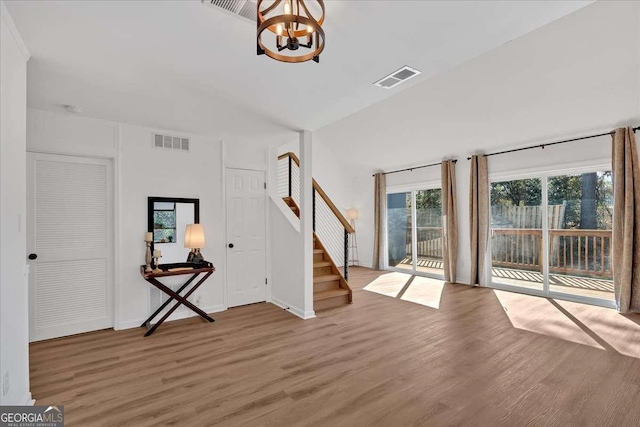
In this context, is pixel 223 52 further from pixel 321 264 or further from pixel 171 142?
pixel 321 264

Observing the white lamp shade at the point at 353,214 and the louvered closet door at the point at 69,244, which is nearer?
the louvered closet door at the point at 69,244

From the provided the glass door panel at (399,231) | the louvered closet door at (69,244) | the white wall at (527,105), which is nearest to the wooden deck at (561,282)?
the white wall at (527,105)

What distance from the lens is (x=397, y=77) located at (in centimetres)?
270

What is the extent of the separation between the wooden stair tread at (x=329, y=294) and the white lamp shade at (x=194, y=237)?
1.75 meters

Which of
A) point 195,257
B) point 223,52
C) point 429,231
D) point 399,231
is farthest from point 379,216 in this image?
point 223,52

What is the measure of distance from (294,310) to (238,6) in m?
3.58

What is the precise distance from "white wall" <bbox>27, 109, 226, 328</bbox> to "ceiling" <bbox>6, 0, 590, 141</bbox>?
10.3 inches

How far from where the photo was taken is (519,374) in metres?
2.56

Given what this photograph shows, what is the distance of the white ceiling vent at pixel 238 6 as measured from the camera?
172 centimetres

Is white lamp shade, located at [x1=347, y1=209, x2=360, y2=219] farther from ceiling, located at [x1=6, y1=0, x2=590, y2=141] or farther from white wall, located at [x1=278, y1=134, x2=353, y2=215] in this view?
ceiling, located at [x1=6, y1=0, x2=590, y2=141]

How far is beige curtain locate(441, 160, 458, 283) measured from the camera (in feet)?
20.0

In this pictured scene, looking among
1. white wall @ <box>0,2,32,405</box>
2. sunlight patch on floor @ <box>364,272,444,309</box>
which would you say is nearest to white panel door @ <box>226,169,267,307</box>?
sunlight patch on floor @ <box>364,272,444,309</box>

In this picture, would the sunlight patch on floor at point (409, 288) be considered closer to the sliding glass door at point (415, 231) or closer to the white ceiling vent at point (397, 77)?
the sliding glass door at point (415, 231)

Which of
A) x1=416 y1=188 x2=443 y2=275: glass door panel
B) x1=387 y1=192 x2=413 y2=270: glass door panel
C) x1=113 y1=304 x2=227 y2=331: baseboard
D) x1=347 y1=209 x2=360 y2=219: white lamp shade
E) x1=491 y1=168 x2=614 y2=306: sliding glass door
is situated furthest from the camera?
x1=347 y1=209 x2=360 y2=219: white lamp shade
